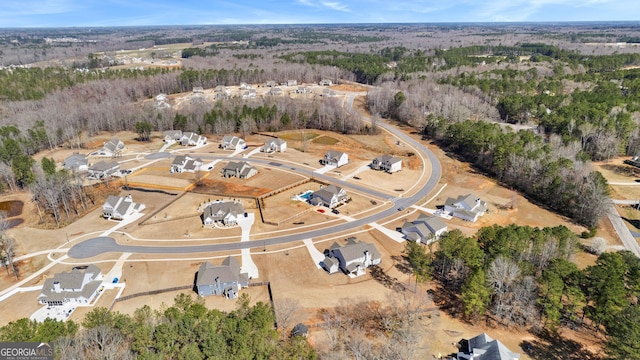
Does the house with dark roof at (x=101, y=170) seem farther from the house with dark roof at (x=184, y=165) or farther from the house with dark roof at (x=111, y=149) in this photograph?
the house with dark roof at (x=184, y=165)

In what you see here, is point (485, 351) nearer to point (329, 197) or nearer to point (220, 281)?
point (220, 281)

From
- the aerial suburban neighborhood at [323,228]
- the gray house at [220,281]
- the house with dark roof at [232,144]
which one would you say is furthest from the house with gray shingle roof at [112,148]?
the gray house at [220,281]

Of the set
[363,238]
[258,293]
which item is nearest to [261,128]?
[363,238]

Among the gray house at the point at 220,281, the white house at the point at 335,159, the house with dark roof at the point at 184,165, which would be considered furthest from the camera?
the white house at the point at 335,159

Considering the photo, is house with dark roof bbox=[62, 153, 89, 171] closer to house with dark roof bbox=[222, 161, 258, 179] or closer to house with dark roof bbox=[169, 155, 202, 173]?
house with dark roof bbox=[169, 155, 202, 173]

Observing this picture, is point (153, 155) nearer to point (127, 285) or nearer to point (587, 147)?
point (127, 285)

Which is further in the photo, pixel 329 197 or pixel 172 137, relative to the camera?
pixel 172 137
